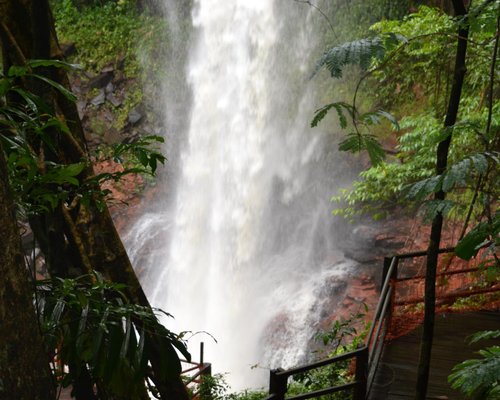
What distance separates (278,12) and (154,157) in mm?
14484

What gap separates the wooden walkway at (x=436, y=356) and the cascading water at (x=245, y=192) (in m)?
6.24

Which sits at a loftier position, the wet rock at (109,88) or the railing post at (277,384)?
the wet rock at (109,88)

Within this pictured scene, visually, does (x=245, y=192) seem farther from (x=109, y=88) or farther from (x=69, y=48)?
(x=69, y=48)

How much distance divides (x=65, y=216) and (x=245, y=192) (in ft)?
40.8

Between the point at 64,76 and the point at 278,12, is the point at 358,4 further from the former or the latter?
the point at 64,76

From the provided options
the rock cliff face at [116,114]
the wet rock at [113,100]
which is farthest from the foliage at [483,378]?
the wet rock at [113,100]

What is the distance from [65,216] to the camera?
119 inches

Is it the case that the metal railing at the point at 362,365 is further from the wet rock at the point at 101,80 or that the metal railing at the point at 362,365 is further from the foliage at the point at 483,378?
the wet rock at the point at 101,80

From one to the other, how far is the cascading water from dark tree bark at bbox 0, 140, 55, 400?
11.0 meters

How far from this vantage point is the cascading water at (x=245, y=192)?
13.6 meters

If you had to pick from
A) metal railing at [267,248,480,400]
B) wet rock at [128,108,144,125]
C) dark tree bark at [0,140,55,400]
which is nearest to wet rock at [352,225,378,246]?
metal railing at [267,248,480,400]

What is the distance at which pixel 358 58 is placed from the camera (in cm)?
241

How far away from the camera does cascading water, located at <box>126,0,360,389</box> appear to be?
44.5ft

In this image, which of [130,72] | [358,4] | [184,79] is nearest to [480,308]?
[358,4]
